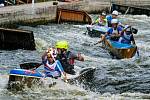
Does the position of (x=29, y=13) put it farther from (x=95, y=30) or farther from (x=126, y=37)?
(x=126, y=37)

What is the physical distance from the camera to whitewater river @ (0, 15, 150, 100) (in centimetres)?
1313

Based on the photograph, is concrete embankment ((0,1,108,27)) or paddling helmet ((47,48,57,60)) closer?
paddling helmet ((47,48,57,60))

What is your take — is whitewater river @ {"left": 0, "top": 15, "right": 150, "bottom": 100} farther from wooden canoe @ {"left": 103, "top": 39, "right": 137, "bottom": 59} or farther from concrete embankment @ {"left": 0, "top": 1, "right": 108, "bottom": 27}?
concrete embankment @ {"left": 0, "top": 1, "right": 108, "bottom": 27}

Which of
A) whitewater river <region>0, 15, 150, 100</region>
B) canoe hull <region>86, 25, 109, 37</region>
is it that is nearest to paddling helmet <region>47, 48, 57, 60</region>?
whitewater river <region>0, 15, 150, 100</region>

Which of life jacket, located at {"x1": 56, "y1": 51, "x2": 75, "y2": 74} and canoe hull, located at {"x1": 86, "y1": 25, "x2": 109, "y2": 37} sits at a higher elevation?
life jacket, located at {"x1": 56, "y1": 51, "x2": 75, "y2": 74}

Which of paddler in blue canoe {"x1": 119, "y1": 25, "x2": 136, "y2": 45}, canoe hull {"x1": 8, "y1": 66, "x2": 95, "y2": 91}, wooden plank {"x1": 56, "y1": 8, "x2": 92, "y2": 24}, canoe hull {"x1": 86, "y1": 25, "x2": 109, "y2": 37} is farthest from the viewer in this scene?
wooden plank {"x1": 56, "y1": 8, "x2": 92, "y2": 24}

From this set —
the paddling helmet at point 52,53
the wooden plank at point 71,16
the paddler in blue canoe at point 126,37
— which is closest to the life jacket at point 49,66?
the paddling helmet at point 52,53

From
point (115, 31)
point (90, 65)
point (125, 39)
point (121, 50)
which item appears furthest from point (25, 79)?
point (115, 31)

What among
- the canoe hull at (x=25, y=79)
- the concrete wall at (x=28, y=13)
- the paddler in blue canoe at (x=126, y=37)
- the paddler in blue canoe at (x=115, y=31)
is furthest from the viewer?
the concrete wall at (x=28, y=13)

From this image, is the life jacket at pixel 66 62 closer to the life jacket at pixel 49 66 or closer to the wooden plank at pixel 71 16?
the life jacket at pixel 49 66

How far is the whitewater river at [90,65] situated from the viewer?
1313 centimetres

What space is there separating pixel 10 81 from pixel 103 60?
22.0 ft

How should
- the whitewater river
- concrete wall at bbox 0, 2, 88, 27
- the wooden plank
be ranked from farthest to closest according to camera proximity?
1. the wooden plank
2. concrete wall at bbox 0, 2, 88, 27
3. the whitewater river

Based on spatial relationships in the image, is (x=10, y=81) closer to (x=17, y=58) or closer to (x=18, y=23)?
(x=17, y=58)
